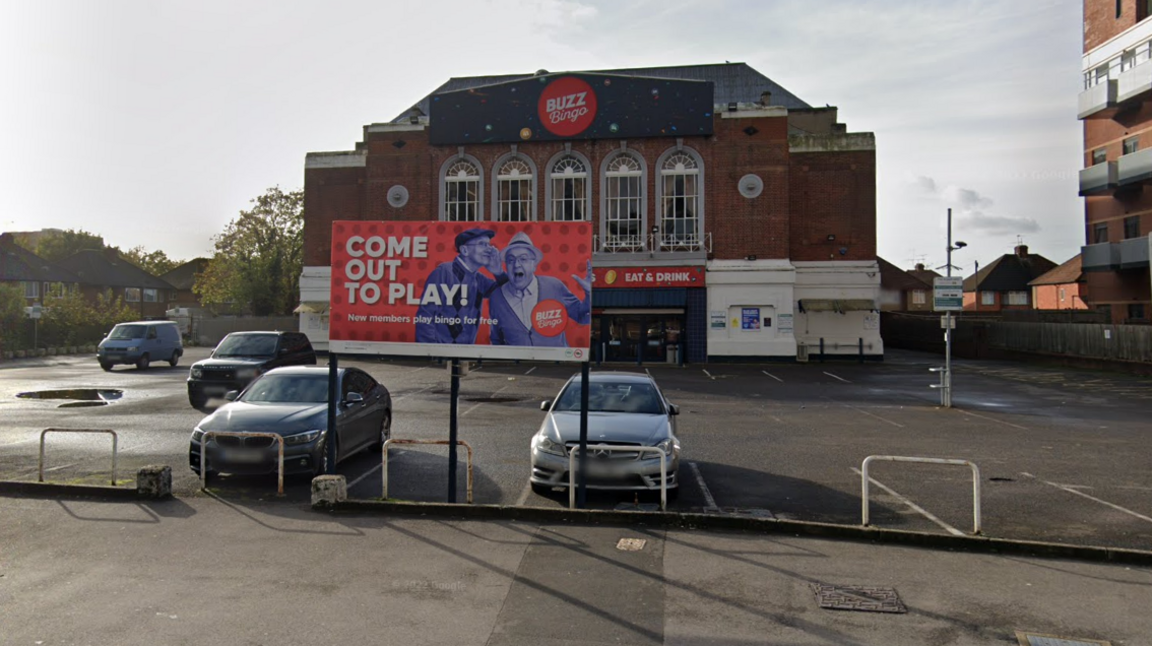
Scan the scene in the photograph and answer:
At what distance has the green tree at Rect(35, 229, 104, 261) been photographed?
286ft

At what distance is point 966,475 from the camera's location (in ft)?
34.2

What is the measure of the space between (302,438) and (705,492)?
16.2ft

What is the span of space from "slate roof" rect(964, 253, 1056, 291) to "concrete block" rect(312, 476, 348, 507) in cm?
7821

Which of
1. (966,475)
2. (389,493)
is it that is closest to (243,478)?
(389,493)

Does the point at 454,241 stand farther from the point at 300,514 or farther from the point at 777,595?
the point at 777,595

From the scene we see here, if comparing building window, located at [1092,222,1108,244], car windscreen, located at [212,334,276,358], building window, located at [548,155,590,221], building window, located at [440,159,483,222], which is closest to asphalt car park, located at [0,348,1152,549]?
car windscreen, located at [212,334,276,358]

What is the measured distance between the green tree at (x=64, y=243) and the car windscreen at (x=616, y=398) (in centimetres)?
9426

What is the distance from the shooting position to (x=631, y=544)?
23.0ft

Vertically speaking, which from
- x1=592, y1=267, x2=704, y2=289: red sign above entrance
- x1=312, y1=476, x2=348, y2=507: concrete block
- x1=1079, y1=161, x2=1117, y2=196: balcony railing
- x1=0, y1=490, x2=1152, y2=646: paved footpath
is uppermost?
x1=1079, y1=161, x2=1117, y2=196: balcony railing

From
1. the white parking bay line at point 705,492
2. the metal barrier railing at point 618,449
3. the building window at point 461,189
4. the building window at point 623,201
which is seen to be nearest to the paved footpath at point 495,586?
the metal barrier railing at point 618,449

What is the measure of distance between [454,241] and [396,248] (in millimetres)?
687

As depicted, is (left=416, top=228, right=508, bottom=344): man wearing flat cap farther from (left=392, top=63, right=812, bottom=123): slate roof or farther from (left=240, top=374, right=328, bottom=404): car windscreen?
(left=392, top=63, right=812, bottom=123): slate roof

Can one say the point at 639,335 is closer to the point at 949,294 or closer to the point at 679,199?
the point at 679,199

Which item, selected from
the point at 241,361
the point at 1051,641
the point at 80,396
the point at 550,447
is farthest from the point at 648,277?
the point at 1051,641
